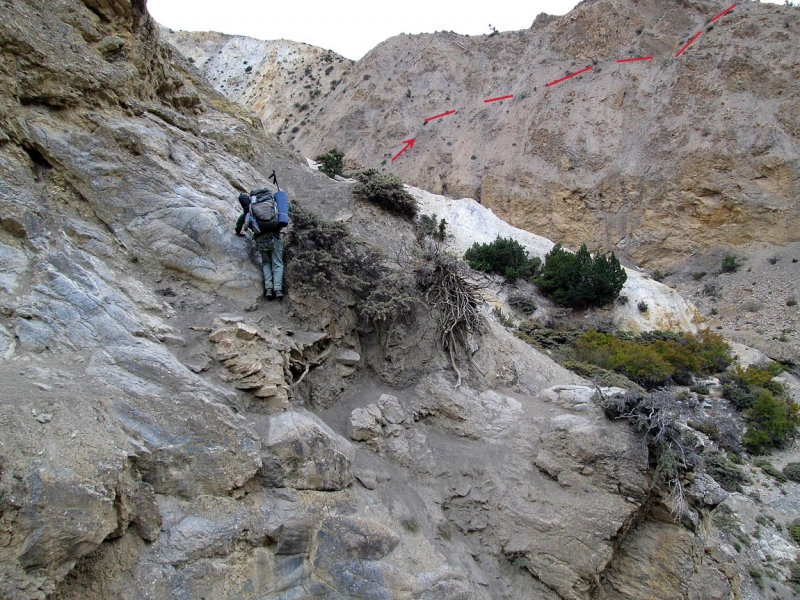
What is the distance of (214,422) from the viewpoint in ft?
18.9

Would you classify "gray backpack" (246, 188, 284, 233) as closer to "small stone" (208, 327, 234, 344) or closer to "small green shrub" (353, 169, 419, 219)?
"small stone" (208, 327, 234, 344)

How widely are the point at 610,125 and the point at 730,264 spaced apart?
14.4 meters

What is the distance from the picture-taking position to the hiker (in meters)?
7.67

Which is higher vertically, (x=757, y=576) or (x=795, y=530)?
(x=795, y=530)

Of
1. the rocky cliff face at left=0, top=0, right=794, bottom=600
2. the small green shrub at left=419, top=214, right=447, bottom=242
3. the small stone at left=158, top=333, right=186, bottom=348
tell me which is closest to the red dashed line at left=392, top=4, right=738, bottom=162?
the small green shrub at left=419, top=214, right=447, bottom=242

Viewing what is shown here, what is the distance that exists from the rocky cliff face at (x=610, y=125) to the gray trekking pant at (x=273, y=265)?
3278 cm

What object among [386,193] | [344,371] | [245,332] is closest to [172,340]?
[245,332]

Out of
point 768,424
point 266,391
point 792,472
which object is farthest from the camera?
point 768,424

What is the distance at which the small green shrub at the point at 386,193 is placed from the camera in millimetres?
10922

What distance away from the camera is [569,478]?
7.41m

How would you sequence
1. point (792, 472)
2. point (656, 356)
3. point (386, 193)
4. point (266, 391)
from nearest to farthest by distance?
point (266, 391)
point (386, 193)
point (792, 472)
point (656, 356)

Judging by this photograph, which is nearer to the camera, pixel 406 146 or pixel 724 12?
pixel 724 12

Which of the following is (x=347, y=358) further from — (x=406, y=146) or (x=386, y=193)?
(x=406, y=146)

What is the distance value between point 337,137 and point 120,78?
41.8 m
